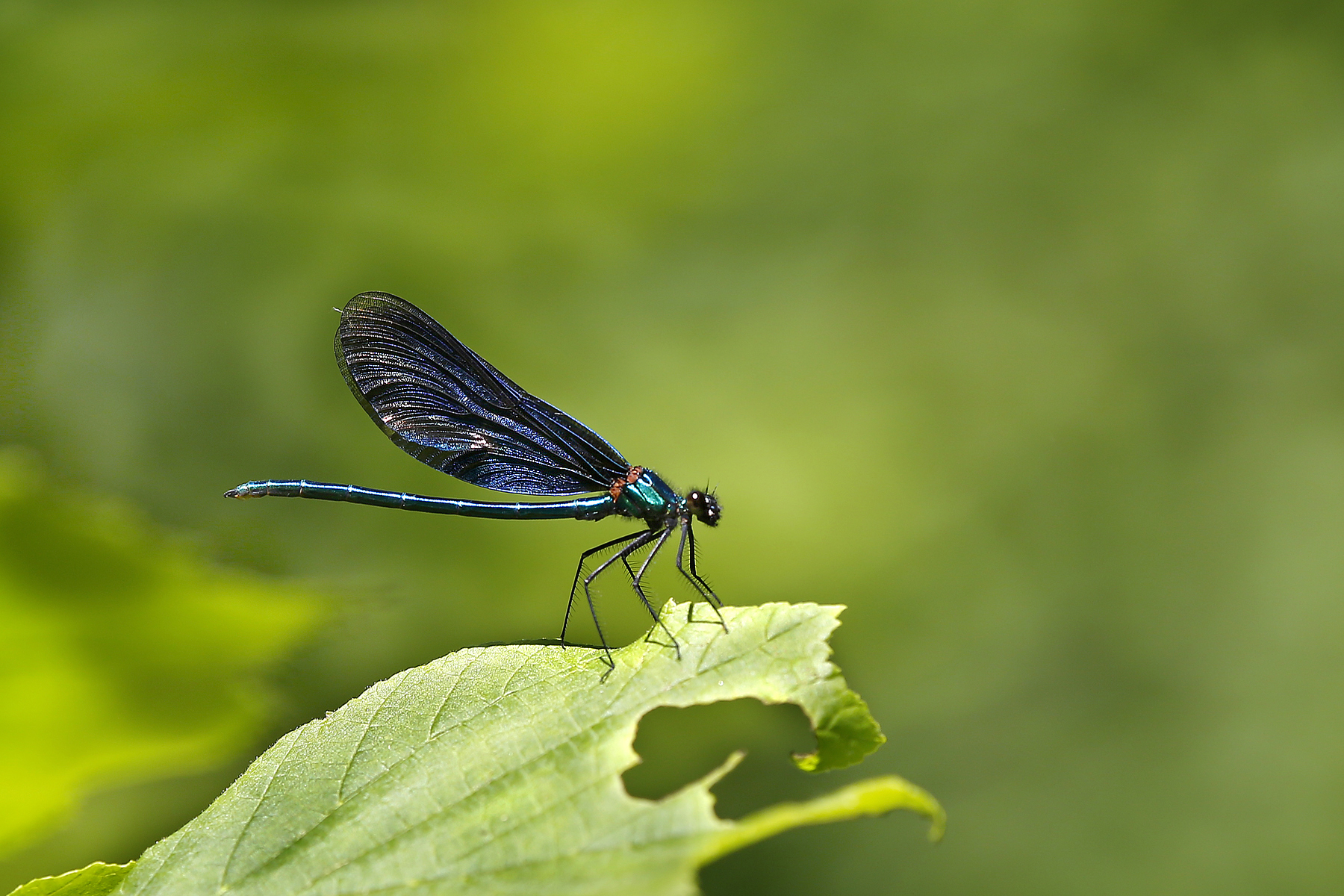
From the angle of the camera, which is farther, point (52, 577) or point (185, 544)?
point (185, 544)

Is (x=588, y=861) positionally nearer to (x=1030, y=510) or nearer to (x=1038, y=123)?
(x=1030, y=510)

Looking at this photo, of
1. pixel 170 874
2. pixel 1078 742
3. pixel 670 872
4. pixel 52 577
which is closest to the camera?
pixel 670 872

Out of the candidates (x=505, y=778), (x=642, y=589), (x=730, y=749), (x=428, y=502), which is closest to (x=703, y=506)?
(x=642, y=589)

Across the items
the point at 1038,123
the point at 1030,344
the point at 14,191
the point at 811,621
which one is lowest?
the point at 811,621

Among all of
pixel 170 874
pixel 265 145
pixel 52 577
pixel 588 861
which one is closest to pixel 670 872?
pixel 588 861

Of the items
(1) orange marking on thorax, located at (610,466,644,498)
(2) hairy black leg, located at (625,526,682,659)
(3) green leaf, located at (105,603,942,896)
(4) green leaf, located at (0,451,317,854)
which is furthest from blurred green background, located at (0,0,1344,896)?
(3) green leaf, located at (105,603,942,896)
